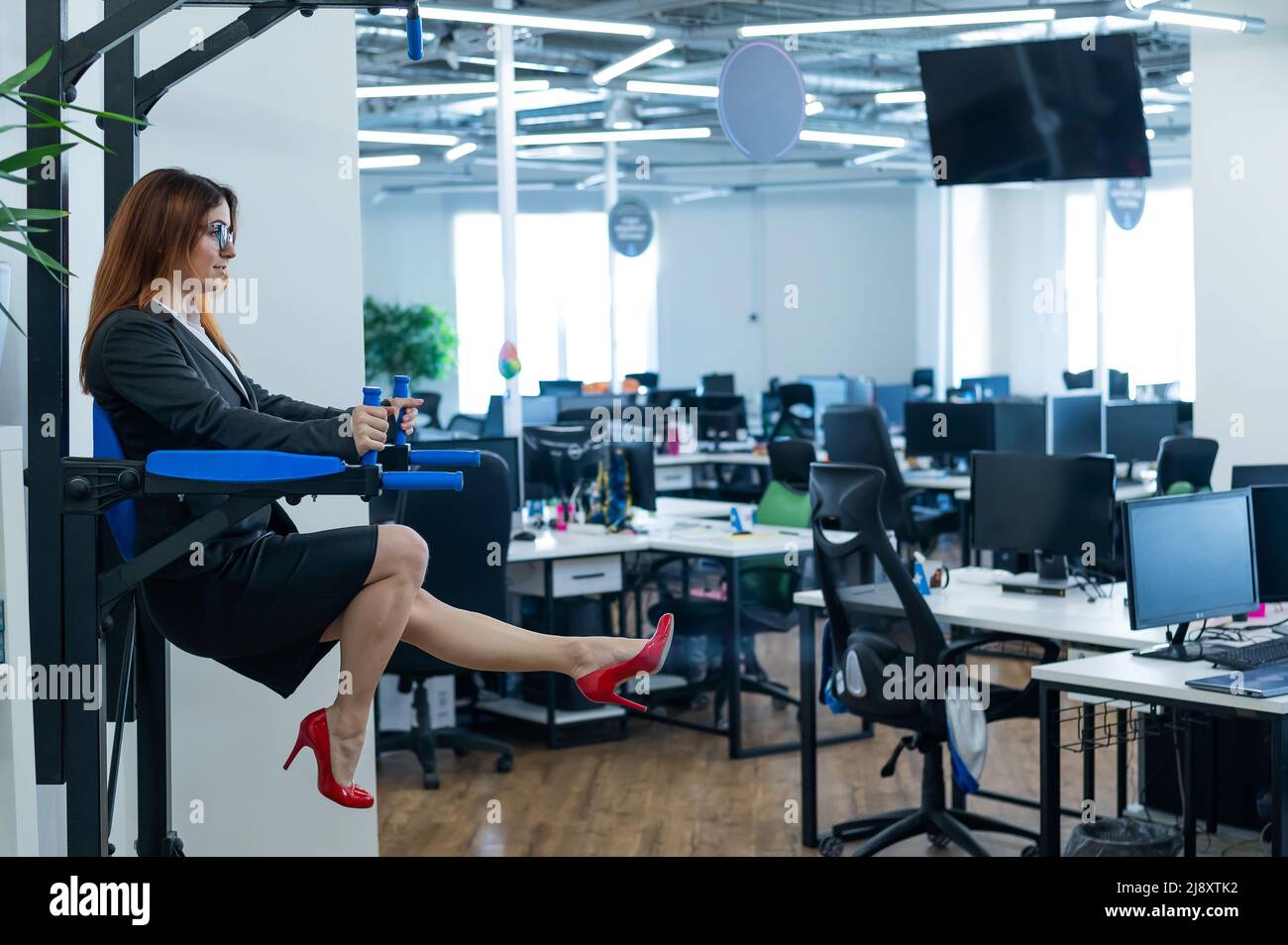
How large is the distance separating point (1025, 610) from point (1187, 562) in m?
0.76

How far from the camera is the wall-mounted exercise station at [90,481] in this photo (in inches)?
89.5

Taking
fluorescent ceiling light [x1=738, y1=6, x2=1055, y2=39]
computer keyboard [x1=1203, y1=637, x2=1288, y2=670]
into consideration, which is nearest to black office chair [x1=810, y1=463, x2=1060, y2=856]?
computer keyboard [x1=1203, y1=637, x2=1288, y2=670]

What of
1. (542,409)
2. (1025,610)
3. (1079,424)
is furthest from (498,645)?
(542,409)

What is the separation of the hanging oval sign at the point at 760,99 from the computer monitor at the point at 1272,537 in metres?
2.87

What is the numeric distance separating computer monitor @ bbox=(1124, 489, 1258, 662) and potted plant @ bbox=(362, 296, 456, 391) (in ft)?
43.1

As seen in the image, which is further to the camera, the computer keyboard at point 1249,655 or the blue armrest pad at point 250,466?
the computer keyboard at point 1249,655

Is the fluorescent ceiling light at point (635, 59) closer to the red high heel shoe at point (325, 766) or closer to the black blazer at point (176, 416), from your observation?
the black blazer at point (176, 416)

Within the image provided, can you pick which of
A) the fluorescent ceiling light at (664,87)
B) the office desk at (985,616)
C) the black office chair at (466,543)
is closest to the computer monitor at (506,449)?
the black office chair at (466,543)

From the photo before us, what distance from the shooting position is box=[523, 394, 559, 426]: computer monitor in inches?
408

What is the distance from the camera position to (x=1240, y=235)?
7957mm

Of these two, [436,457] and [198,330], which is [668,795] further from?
[198,330]

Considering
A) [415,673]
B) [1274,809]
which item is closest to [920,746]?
[1274,809]

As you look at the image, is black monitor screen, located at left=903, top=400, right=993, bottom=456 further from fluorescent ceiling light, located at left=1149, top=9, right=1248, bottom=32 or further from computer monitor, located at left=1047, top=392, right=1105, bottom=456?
fluorescent ceiling light, located at left=1149, top=9, right=1248, bottom=32

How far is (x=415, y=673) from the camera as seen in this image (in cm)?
558
